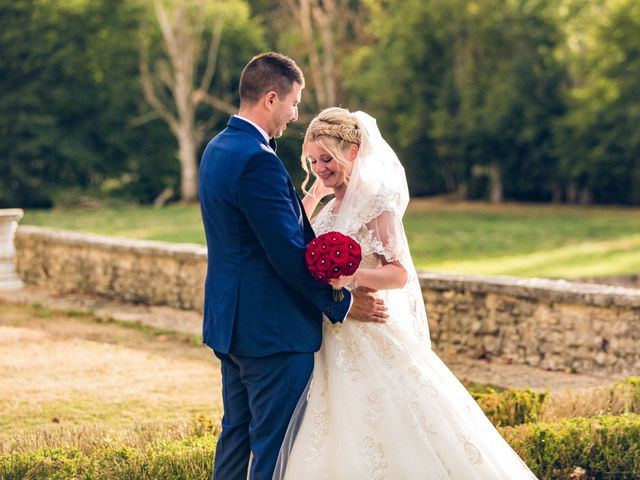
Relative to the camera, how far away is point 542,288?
27.0 feet

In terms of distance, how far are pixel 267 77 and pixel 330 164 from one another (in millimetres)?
516

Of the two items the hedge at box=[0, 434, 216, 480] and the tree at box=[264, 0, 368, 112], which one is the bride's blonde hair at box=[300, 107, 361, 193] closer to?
the hedge at box=[0, 434, 216, 480]

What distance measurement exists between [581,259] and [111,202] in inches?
813

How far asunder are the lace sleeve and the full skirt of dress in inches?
12.0

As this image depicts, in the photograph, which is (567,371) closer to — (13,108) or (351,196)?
(351,196)

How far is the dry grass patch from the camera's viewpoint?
681 centimetres

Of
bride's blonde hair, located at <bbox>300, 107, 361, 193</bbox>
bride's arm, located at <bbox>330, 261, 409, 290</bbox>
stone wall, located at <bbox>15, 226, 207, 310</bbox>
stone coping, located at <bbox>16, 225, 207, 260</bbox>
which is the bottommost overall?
stone wall, located at <bbox>15, 226, 207, 310</bbox>

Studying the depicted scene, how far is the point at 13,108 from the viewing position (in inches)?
1324

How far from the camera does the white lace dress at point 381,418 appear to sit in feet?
12.8

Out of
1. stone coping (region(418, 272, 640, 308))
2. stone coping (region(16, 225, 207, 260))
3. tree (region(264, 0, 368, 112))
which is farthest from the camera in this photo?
tree (region(264, 0, 368, 112))

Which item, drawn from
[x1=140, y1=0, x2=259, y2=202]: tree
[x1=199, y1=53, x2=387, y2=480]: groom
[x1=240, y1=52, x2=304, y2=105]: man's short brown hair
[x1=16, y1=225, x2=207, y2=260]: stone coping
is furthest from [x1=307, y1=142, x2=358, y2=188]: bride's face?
[x1=140, y1=0, x2=259, y2=202]: tree

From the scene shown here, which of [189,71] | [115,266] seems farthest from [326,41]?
[115,266]

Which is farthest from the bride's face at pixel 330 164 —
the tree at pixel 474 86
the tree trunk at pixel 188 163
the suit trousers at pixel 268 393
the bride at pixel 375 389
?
the tree trunk at pixel 188 163

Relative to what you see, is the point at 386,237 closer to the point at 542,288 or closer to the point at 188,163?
the point at 542,288
